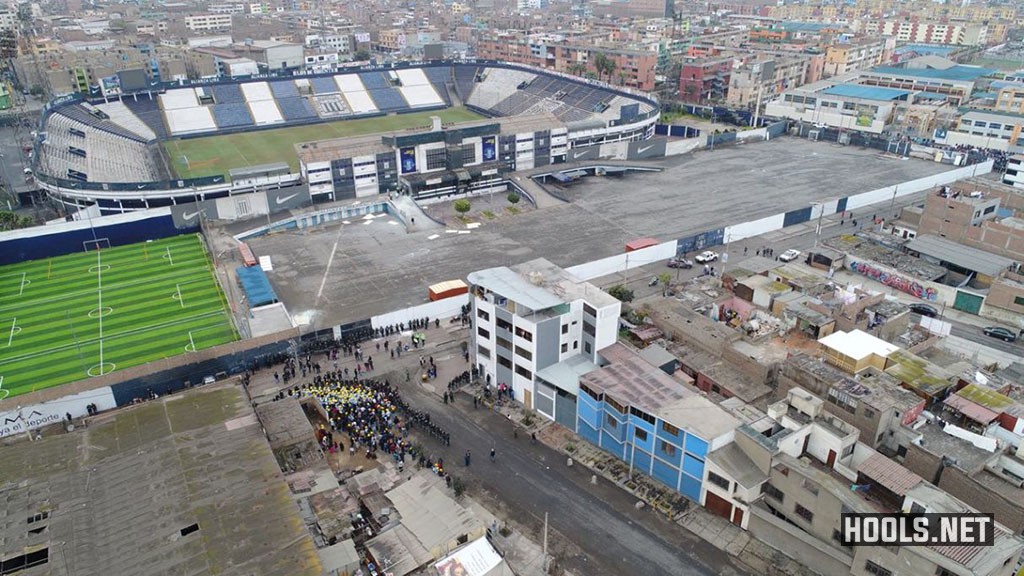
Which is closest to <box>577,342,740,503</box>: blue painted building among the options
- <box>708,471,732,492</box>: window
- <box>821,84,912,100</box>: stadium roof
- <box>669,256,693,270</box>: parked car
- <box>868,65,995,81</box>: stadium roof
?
<box>708,471,732,492</box>: window

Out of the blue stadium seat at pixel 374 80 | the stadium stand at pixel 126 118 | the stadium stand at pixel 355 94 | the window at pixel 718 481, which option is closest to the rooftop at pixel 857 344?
the window at pixel 718 481

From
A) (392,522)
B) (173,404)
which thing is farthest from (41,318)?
(392,522)

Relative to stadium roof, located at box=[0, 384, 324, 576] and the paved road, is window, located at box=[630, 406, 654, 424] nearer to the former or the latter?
the paved road

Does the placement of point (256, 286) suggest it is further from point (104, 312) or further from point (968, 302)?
point (968, 302)

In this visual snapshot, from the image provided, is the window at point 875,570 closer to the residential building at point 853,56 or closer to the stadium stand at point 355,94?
the stadium stand at point 355,94

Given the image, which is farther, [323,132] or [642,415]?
[323,132]

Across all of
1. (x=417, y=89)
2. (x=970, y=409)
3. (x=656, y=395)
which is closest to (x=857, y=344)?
(x=970, y=409)
